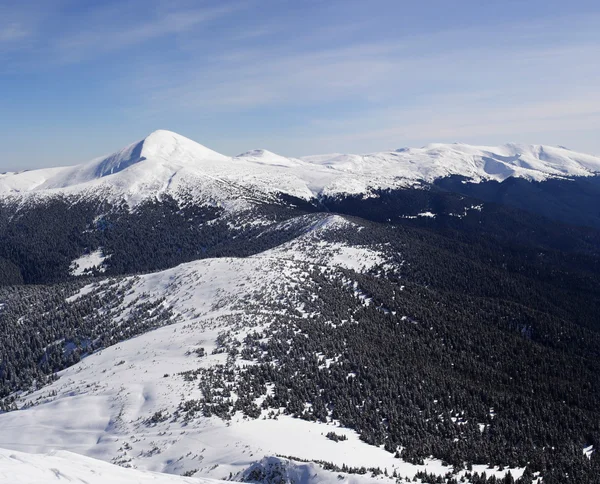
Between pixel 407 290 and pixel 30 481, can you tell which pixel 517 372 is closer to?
pixel 407 290

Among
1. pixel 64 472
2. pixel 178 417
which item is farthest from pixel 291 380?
pixel 64 472

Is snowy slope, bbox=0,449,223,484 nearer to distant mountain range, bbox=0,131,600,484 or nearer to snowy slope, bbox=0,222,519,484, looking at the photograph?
distant mountain range, bbox=0,131,600,484

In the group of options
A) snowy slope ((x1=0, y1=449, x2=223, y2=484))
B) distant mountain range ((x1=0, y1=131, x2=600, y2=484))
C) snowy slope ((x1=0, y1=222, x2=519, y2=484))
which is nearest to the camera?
snowy slope ((x1=0, y1=449, x2=223, y2=484))

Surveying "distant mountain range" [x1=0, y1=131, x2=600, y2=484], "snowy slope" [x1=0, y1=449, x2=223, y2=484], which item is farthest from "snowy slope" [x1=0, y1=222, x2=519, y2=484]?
"snowy slope" [x1=0, y1=449, x2=223, y2=484]

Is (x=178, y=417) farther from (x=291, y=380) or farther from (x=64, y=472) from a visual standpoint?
(x=64, y=472)

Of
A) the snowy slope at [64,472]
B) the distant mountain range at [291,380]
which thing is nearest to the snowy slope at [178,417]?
the distant mountain range at [291,380]

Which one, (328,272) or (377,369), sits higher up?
(328,272)

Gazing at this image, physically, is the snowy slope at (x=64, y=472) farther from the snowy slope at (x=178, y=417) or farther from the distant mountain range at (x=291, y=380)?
the snowy slope at (x=178, y=417)

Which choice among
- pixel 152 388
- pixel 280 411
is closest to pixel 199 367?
pixel 152 388
